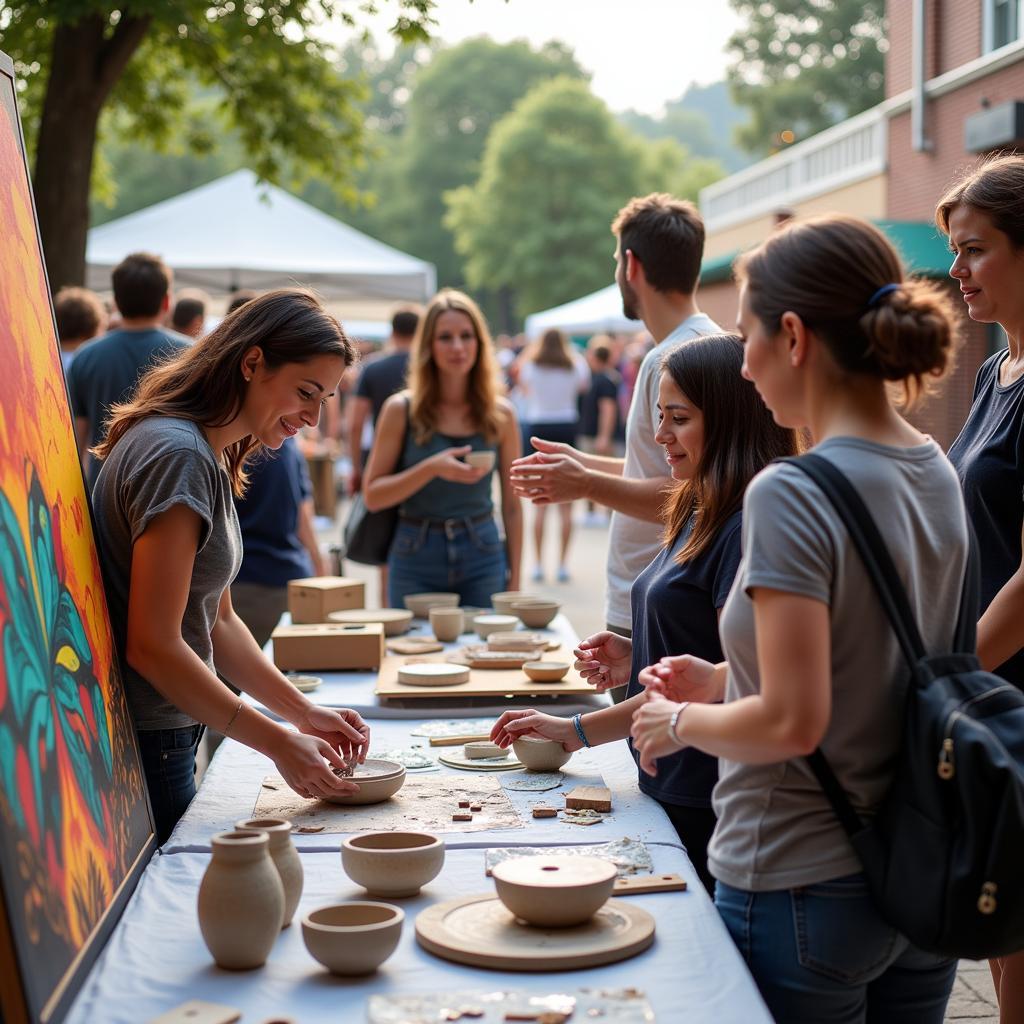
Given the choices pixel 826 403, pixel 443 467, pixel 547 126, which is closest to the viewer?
pixel 826 403

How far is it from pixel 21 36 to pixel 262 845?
7696 mm

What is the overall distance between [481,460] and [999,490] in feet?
6.87

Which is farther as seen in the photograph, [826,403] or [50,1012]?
[826,403]

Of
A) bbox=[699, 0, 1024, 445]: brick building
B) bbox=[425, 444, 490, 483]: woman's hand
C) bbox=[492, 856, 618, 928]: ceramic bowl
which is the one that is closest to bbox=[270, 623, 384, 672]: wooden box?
bbox=[425, 444, 490, 483]: woman's hand

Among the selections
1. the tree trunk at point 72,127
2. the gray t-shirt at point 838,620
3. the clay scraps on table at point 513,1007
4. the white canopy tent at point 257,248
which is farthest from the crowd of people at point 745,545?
the white canopy tent at point 257,248

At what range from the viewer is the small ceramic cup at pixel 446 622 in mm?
3842

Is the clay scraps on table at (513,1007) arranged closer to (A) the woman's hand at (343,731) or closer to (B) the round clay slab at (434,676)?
(A) the woman's hand at (343,731)

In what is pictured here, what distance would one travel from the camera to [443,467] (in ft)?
13.9

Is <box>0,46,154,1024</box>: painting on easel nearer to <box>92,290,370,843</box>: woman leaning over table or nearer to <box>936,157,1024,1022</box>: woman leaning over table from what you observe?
<box>92,290,370,843</box>: woman leaning over table

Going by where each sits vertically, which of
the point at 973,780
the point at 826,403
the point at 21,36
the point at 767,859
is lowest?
the point at 767,859

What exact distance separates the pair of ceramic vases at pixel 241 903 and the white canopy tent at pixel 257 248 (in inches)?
374

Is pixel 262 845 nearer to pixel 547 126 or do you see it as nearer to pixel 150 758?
pixel 150 758

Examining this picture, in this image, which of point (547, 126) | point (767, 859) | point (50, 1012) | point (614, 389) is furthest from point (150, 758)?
point (547, 126)

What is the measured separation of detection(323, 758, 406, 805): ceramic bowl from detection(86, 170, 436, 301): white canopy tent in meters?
8.85
